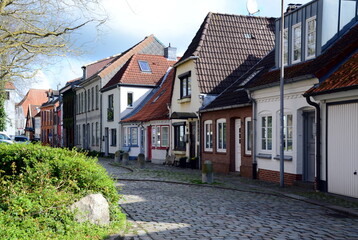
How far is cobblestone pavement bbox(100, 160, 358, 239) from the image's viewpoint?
8367 millimetres

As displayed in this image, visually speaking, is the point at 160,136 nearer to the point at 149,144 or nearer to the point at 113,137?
the point at 149,144

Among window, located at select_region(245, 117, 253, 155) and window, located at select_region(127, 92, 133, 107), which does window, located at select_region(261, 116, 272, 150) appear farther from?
window, located at select_region(127, 92, 133, 107)

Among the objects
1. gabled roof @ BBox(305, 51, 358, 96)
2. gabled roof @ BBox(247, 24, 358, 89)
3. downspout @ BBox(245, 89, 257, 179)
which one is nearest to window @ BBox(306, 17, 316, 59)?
gabled roof @ BBox(247, 24, 358, 89)

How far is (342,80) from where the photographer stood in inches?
515

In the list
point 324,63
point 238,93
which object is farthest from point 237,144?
point 324,63

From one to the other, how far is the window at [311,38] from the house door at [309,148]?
229 centimetres

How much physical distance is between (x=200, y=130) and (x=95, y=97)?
74.0ft

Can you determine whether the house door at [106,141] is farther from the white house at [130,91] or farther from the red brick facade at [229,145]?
the red brick facade at [229,145]

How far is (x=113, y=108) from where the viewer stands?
40531mm

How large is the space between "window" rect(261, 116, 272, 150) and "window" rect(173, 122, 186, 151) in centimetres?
955

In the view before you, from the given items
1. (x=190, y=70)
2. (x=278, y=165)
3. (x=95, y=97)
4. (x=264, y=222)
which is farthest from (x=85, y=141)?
(x=264, y=222)

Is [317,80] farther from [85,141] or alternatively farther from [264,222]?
[85,141]

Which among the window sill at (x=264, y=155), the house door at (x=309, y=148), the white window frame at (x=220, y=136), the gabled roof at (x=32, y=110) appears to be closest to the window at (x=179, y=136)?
the white window frame at (x=220, y=136)

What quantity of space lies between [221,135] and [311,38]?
7536 millimetres
